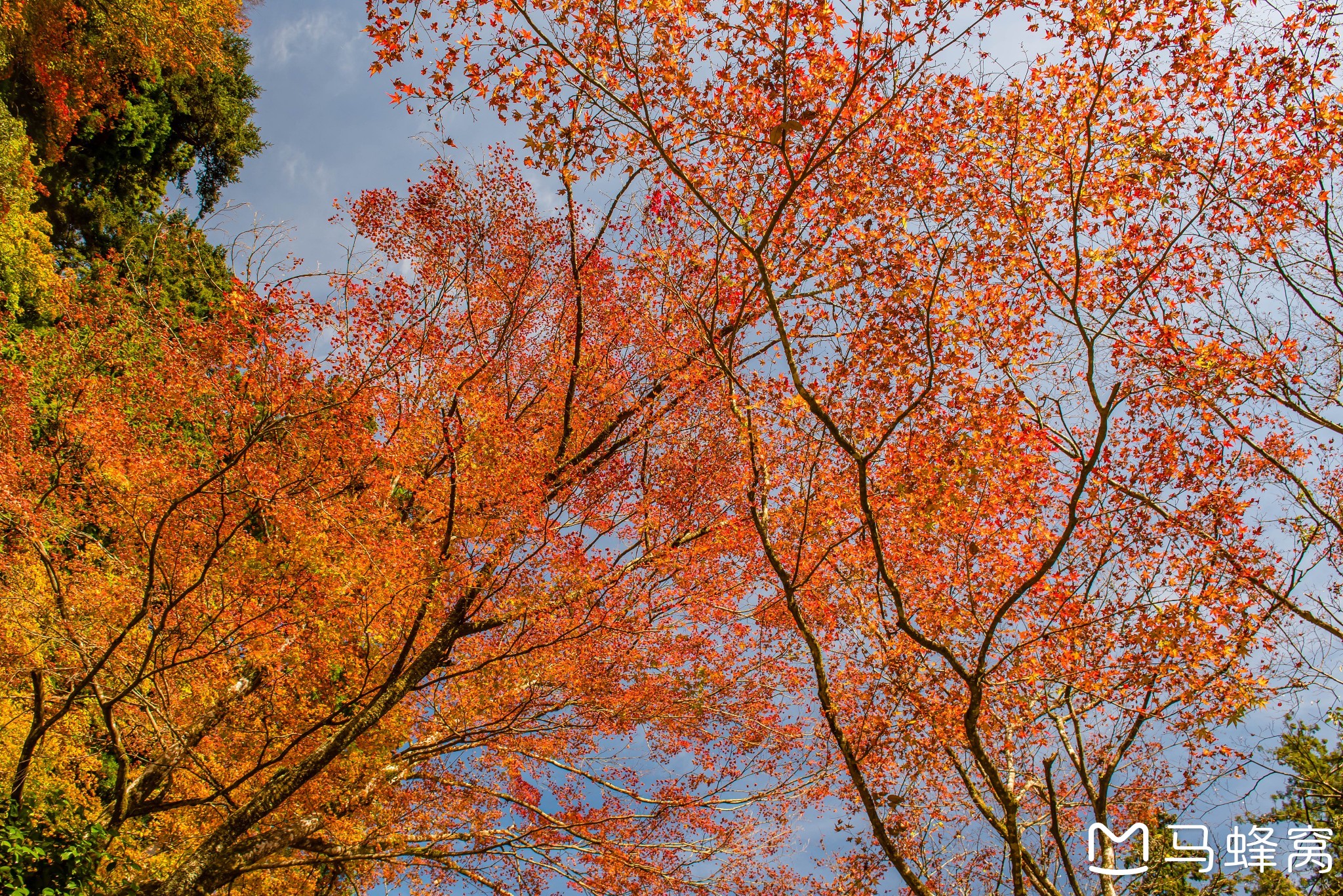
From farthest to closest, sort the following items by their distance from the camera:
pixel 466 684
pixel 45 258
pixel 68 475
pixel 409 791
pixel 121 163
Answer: pixel 121 163 → pixel 45 258 → pixel 68 475 → pixel 409 791 → pixel 466 684

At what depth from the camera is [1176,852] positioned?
40.6 ft

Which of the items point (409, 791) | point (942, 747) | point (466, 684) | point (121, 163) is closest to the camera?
point (942, 747)

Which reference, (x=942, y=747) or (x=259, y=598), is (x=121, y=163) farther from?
(x=942, y=747)

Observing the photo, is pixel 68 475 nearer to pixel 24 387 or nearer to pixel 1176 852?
pixel 24 387

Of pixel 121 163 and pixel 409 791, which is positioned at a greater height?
pixel 121 163

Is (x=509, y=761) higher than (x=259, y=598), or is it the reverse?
(x=259, y=598)

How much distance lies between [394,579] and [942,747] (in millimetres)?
6767

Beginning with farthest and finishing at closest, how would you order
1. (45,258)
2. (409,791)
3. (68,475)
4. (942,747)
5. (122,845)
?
(45,258) → (68,475) → (409,791) → (122,845) → (942,747)

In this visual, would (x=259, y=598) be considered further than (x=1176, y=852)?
No

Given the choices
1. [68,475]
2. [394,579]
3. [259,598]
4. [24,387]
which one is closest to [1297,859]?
[394,579]

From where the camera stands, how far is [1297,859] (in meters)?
9.93

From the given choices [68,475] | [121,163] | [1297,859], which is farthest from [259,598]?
[121,163]

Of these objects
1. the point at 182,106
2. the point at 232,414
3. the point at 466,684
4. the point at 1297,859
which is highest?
the point at 182,106

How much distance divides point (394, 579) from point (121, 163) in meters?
21.2
